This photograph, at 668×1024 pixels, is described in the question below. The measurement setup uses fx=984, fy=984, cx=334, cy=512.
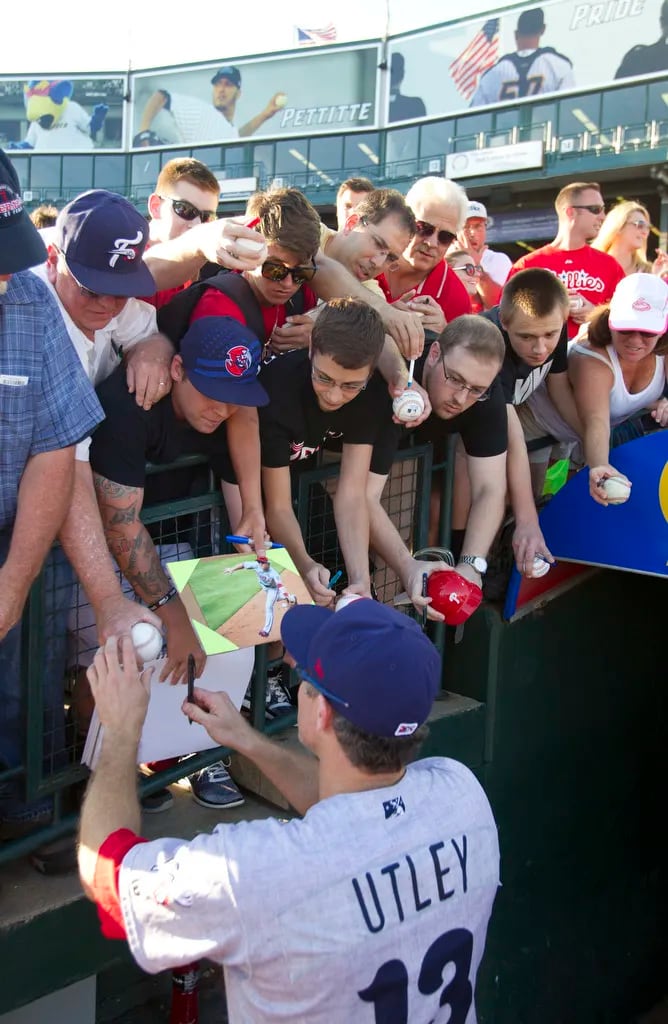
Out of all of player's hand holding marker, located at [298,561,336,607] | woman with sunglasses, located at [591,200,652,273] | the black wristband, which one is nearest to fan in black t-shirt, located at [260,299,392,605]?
player's hand holding marker, located at [298,561,336,607]

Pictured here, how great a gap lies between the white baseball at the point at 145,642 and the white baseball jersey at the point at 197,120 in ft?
149

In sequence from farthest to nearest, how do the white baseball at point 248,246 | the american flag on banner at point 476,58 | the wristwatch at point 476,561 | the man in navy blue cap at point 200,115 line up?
1. the man in navy blue cap at point 200,115
2. the american flag on banner at point 476,58
3. the wristwatch at point 476,561
4. the white baseball at point 248,246

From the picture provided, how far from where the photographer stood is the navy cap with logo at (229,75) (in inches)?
1770

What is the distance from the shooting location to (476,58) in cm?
3597

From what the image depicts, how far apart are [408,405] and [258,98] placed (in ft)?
146

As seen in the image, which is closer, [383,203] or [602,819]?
[383,203]

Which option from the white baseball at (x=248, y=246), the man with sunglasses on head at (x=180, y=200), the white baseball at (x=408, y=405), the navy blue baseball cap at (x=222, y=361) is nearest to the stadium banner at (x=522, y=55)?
the man with sunglasses on head at (x=180, y=200)

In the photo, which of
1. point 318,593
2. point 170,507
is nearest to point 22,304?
point 170,507

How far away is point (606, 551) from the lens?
4.91 m

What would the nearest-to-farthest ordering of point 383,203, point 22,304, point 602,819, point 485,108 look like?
point 22,304 < point 383,203 < point 602,819 < point 485,108

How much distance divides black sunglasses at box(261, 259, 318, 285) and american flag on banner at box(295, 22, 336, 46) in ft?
147

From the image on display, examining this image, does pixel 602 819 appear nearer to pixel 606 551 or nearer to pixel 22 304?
pixel 606 551

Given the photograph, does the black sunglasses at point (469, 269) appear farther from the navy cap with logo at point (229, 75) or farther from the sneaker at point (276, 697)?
the navy cap with logo at point (229, 75)

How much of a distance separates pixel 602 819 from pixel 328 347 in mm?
4154
